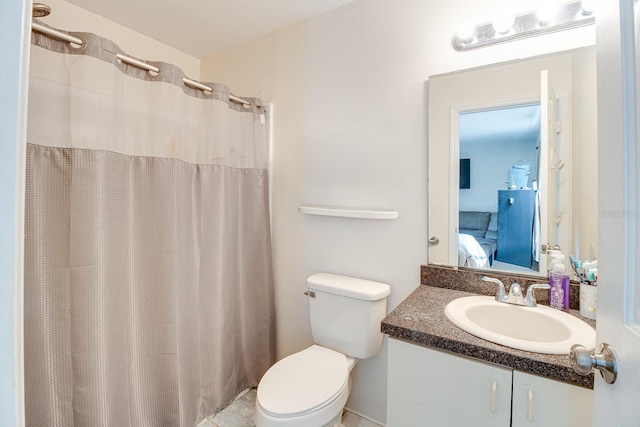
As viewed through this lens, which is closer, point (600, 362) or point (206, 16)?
point (600, 362)

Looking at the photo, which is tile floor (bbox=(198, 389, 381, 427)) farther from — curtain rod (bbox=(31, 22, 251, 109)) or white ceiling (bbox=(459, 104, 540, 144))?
curtain rod (bbox=(31, 22, 251, 109))

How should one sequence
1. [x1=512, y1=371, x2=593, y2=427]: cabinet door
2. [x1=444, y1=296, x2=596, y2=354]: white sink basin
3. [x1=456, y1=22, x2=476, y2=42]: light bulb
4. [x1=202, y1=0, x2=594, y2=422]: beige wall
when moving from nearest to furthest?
[x1=512, y1=371, x2=593, y2=427]: cabinet door < [x1=444, y1=296, x2=596, y2=354]: white sink basin < [x1=456, y1=22, x2=476, y2=42]: light bulb < [x1=202, y1=0, x2=594, y2=422]: beige wall

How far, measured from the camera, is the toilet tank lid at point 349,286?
147 cm

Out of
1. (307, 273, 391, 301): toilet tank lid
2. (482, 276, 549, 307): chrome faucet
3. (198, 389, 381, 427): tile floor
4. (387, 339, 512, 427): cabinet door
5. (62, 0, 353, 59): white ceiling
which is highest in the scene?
(62, 0, 353, 59): white ceiling

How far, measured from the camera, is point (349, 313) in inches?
60.1

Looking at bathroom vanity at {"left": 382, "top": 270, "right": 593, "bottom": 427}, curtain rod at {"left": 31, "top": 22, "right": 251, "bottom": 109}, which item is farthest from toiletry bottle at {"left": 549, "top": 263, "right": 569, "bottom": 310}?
curtain rod at {"left": 31, "top": 22, "right": 251, "bottom": 109}

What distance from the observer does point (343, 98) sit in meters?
1.71

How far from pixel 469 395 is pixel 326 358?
0.76 metres

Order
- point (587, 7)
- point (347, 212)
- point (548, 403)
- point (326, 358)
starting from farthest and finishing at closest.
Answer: point (347, 212) < point (326, 358) < point (587, 7) < point (548, 403)

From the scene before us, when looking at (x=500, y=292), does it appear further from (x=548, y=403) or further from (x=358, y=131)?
(x=358, y=131)

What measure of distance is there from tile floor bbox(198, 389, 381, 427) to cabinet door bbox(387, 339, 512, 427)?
→ 0.77 metres

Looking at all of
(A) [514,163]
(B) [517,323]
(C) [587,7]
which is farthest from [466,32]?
(B) [517,323]

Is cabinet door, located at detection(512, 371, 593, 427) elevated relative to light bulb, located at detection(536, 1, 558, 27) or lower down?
lower down

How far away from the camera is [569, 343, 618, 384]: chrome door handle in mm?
552
